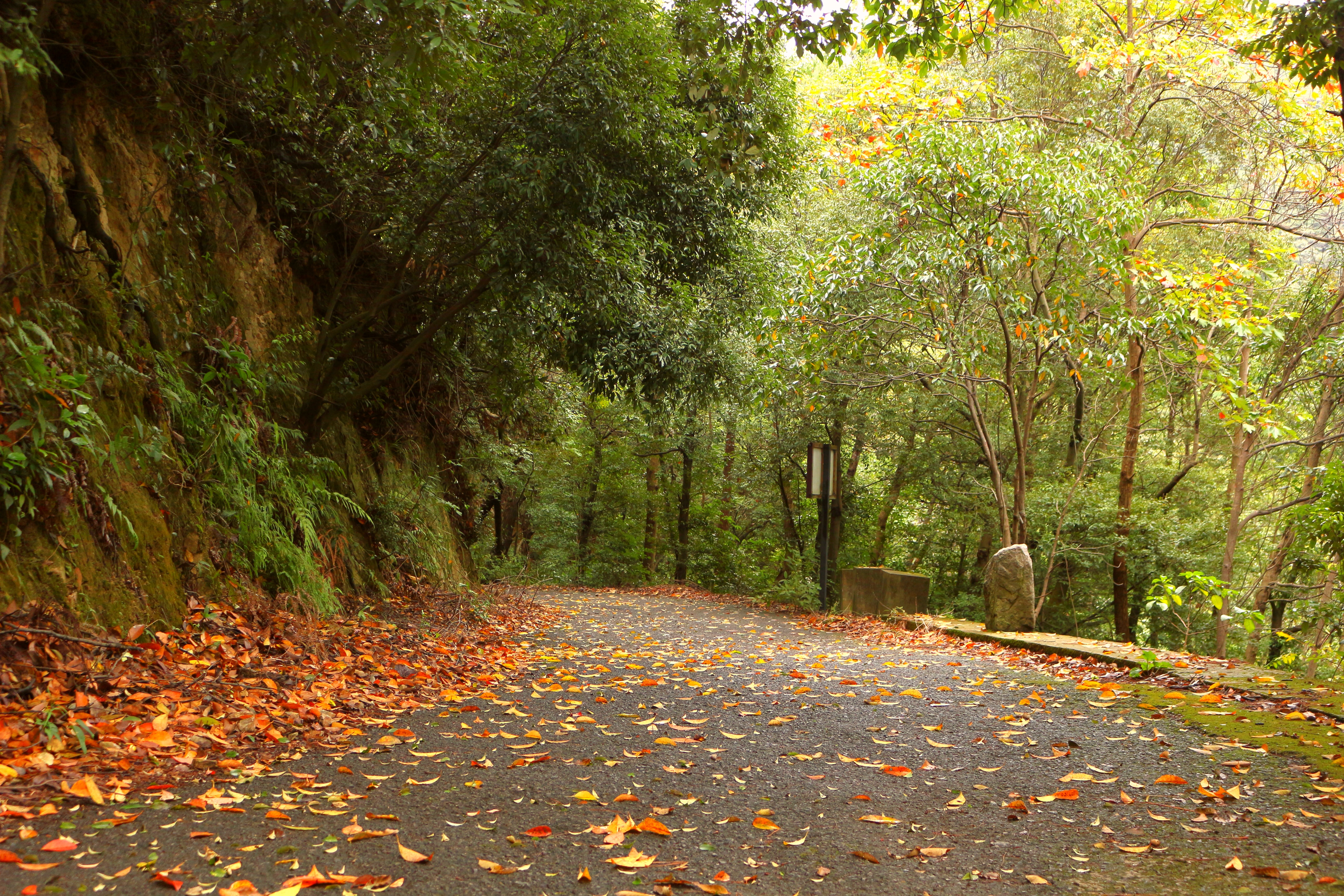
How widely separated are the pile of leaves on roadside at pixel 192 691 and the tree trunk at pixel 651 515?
578 inches

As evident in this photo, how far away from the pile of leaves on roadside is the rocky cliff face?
9.9 inches

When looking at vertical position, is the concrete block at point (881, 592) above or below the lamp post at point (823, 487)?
below

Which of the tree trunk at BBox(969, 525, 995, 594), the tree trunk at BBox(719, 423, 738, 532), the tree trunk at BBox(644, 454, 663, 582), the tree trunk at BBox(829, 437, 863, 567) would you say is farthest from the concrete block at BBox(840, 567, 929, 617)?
the tree trunk at BBox(644, 454, 663, 582)

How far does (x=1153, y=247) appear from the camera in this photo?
15.5 m

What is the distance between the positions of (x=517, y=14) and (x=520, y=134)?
0.91m

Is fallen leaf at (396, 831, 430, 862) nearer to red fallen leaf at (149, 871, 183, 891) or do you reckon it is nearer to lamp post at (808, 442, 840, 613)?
red fallen leaf at (149, 871, 183, 891)

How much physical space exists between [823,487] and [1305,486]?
25.2ft

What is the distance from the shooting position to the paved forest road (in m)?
2.75

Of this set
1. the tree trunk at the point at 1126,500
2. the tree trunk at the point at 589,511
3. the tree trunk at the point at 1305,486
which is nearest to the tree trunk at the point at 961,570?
the tree trunk at the point at 1126,500

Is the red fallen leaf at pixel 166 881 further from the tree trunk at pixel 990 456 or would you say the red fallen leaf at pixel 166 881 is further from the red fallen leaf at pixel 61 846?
the tree trunk at pixel 990 456

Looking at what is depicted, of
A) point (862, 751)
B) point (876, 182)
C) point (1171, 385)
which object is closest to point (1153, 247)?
point (1171, 385)

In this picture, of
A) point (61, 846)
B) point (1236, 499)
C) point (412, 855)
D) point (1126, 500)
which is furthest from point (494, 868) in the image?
point (1236, 499)

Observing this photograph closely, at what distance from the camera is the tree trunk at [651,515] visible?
2098 cm

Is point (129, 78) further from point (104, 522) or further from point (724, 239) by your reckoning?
point (724, 239)
